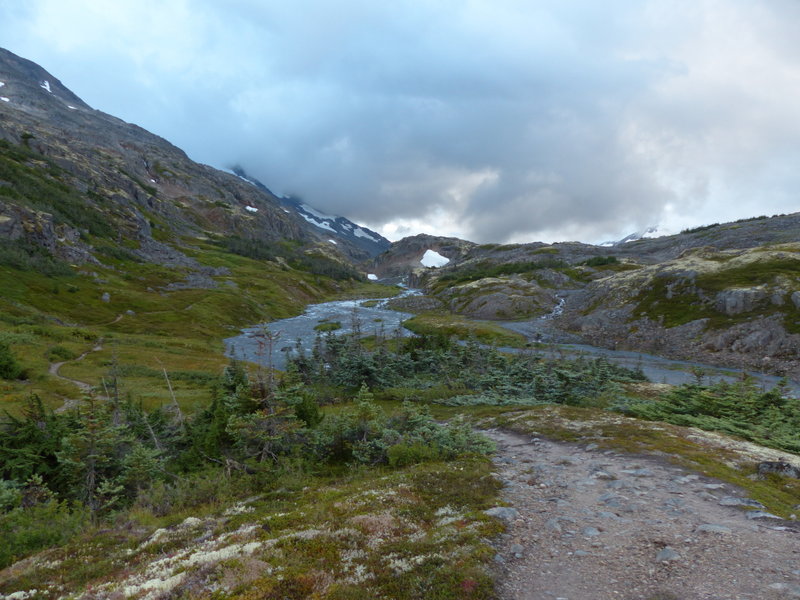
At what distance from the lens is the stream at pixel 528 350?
61500 millimetres

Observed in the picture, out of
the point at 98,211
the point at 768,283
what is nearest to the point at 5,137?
the point at 98,211

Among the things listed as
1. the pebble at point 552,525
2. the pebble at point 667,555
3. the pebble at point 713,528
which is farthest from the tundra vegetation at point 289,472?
the pebble at point 667,555

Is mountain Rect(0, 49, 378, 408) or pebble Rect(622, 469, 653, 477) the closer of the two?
pebble Rect(622, 469, 653, 477)

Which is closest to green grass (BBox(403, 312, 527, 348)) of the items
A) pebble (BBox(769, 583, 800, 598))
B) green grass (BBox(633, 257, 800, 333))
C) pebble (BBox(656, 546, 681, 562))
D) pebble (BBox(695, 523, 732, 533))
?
green grass (BBox(633, 257, 800, 333))

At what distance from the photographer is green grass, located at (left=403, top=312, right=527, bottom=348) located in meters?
96.2

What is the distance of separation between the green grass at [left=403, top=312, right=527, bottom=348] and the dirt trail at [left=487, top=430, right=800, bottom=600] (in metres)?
74.3

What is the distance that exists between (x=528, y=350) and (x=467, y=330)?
84.6 ft

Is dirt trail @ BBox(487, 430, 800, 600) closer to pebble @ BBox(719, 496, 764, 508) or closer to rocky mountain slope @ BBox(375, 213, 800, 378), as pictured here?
pebble @ BBox(719, 496, 764, 508)

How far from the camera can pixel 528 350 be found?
82.5m

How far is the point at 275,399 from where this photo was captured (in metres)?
19.9

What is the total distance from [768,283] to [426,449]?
105961 millimetres

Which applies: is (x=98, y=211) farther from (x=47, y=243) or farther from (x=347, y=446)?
(x=347, y=446)

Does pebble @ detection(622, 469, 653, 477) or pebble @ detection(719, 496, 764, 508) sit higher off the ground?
pebble @ detection(719, 496, 764, 508)

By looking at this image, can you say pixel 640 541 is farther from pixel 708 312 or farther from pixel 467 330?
pixel 708 312
